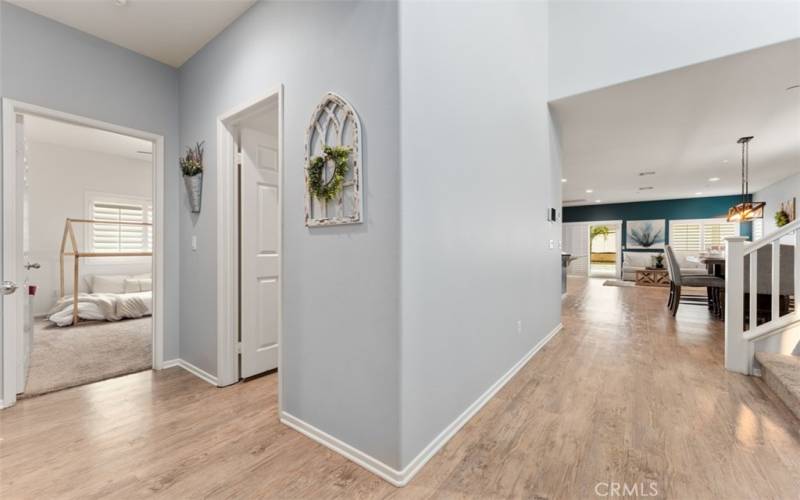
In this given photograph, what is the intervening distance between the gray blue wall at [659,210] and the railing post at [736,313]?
9.04m

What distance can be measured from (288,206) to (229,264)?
35.6 inches

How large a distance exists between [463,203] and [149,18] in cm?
270

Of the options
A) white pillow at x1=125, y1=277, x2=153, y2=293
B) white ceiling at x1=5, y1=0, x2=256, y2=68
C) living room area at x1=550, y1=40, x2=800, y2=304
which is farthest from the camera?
white pillow at x1=125, y1=277, x2=153, y2=293

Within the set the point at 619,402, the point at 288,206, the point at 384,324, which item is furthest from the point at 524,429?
the point at 288,206

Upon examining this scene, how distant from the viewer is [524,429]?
1.95 meters

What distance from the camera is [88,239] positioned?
5504mm

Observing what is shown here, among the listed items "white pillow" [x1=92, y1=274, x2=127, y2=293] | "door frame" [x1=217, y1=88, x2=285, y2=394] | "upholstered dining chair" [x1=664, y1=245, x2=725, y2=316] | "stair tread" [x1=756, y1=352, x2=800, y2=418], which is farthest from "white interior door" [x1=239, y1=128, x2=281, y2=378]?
"upholstered dining chair" [x1=664, y1=245, x2=725, y2=316]

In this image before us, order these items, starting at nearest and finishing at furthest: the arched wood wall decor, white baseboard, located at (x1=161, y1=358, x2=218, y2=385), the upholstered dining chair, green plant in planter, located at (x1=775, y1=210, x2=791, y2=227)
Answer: the arched wood wall decor → white baseboard, located at (x1=161, y1=358, x2=218, y2=385) → the upholstered dining chair → green plant in planter, located at (x1=775, y1=210, x2=791, y2=227)

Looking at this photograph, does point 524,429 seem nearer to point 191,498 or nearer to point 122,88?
point 191,498

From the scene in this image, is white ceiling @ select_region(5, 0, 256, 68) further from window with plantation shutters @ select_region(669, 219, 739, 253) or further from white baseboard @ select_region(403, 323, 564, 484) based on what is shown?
window with plantation shutters @ select_region(669, 219, 739, 253)

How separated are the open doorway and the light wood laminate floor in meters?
9.95

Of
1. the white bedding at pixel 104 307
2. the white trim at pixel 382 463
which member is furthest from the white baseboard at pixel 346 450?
the white bedding at pixel 104 307

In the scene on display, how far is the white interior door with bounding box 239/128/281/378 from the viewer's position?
8.71 ft

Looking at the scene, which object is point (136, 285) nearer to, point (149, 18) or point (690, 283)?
point (149, 18)
